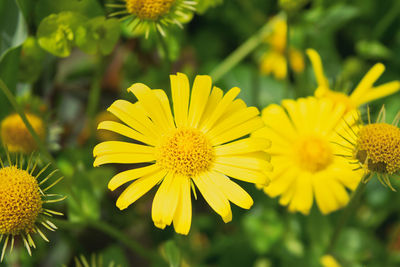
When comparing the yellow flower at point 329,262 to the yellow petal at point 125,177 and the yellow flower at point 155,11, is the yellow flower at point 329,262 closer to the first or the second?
the yellow petal at point 125,177

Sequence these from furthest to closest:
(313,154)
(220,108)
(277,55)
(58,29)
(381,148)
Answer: (277,55)
(313,154)
(58,29)
(220,108)
(381,148)

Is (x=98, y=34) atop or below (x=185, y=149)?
atop

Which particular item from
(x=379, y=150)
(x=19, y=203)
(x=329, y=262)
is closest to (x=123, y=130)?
(x=19, y=203)

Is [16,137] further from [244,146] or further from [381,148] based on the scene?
[381,148]

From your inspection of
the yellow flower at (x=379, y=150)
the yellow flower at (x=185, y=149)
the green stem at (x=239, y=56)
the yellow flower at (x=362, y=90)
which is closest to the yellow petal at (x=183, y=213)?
the yellow flower at (x=185, y=149)

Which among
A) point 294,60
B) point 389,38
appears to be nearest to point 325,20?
point 294,60

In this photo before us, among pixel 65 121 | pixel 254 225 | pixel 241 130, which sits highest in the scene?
pixel 241 130

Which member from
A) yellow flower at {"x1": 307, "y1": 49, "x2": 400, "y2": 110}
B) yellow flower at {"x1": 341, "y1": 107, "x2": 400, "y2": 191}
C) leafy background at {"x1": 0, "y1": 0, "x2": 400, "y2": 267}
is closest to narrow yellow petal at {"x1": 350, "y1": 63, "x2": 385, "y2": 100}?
yellow flower at {"x1": 307, "y1": 49, "x2": 400, "y2": 110}

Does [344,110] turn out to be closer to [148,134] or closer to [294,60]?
[148,134]
